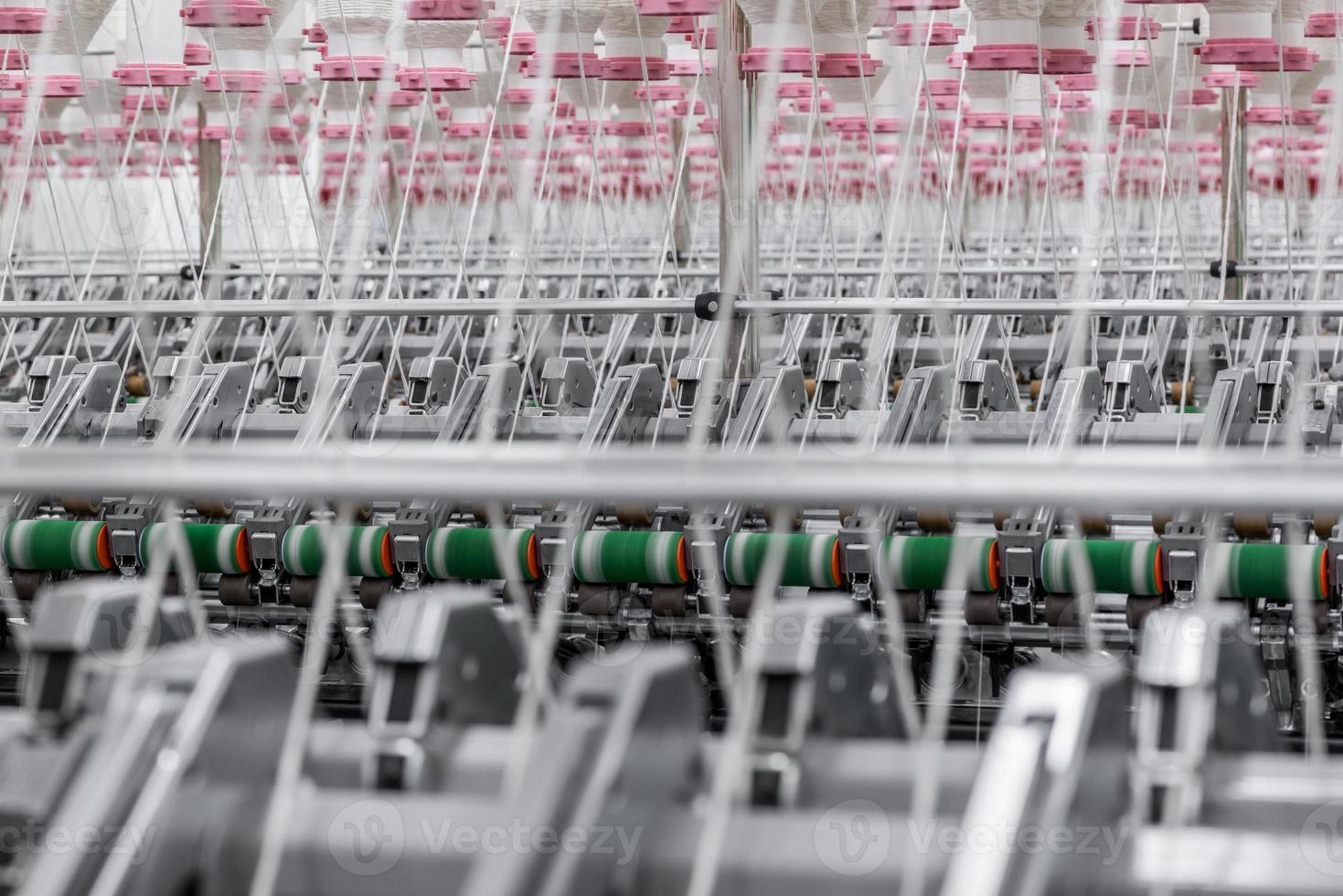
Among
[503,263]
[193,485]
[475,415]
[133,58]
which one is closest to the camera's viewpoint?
[193,485]

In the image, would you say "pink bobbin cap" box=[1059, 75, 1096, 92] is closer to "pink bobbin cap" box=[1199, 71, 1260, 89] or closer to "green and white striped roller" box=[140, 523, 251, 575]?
"pink bobbin cap" box=[1199, 71, 1260, 89]

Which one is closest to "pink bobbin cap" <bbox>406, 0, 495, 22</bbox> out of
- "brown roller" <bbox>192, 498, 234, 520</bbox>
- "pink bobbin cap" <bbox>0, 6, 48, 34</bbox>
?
"pink bobbin cap" <bbox>0, 6, 48, 34</bbox>

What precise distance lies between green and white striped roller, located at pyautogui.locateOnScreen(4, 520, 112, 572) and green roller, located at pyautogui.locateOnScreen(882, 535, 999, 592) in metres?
2.51

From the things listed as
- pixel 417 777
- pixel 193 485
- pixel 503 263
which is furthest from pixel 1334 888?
pixel 503 263

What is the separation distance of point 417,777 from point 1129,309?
3.36 metres

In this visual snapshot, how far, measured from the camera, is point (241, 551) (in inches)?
213

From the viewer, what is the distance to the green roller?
4836 millimetres

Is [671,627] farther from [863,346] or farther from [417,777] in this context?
[863,346]

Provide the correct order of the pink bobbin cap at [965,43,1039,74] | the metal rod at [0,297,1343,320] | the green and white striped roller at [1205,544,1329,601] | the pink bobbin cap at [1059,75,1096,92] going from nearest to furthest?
the metal rod at [0,297,1343,320] → the green and white striped roller at [1205,544,1329,601] → the pink bobbin cap at [965,43,1039,74] → the pink bobbin cap at [1059,75,1096,92]

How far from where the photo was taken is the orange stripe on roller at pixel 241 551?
17.7 ft

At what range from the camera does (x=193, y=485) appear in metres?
1.79
